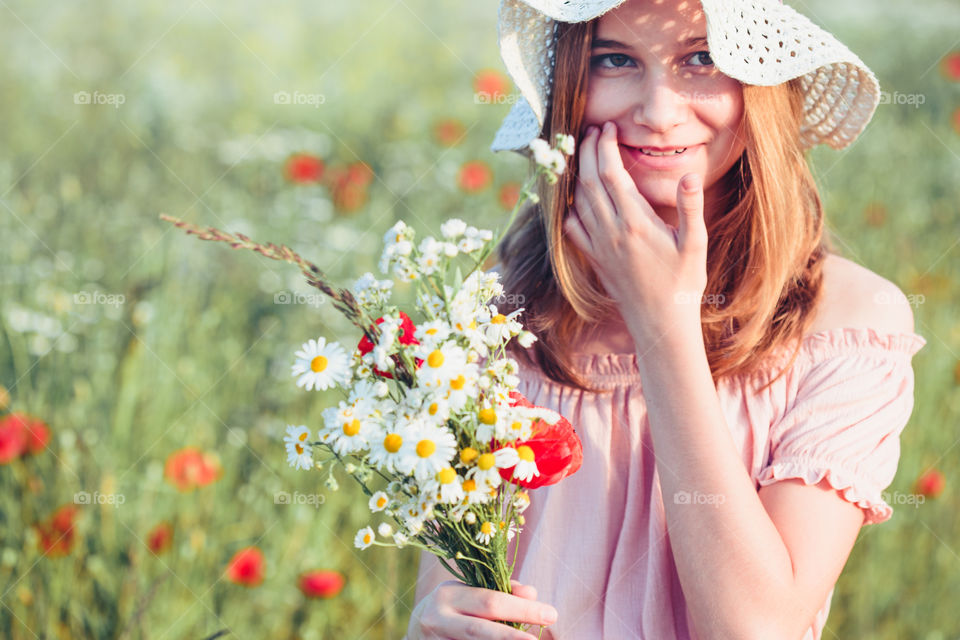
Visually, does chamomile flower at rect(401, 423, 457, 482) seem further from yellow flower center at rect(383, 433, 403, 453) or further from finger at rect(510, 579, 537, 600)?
finger at rect(510, 579, 537, 600)

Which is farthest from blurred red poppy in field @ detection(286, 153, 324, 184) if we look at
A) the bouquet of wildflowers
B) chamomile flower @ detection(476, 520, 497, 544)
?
chamomile flower @ detection(476, 520, 497, 544)

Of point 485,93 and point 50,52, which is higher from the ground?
point 50,52

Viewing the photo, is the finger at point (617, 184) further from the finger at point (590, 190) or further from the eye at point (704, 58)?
the eye at point (704, 58)

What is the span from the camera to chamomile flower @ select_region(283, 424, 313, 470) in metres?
1.00

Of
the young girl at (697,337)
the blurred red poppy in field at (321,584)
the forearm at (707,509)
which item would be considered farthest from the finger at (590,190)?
the blurred red poppy in field at (321,584)

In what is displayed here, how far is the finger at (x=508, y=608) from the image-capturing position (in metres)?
1.12

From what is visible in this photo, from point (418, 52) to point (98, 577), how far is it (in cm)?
358

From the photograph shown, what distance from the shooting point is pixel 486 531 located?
3.31 ft

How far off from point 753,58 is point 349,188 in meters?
2.08

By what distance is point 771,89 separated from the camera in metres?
1.49

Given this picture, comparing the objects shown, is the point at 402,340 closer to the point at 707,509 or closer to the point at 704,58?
the point at 707,509

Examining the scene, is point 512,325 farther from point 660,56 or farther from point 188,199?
point 188,199

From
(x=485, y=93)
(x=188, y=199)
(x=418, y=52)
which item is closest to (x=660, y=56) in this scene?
(x=485, y=93)

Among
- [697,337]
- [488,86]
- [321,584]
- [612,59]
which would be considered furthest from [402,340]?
[488,86]
